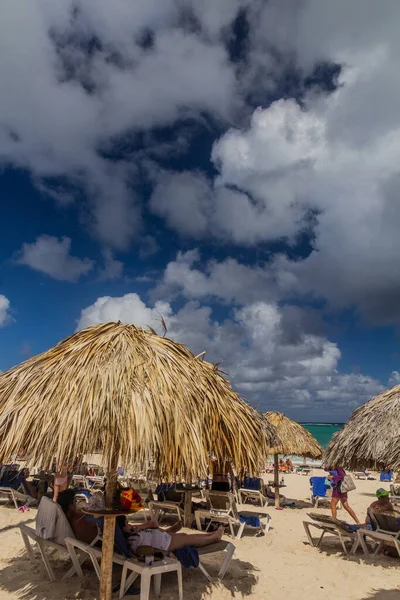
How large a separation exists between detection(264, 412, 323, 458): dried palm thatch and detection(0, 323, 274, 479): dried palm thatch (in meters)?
10.6

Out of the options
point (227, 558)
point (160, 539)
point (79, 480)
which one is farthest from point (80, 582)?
point (79, 480)

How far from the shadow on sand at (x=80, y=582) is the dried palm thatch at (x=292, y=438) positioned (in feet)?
29.4

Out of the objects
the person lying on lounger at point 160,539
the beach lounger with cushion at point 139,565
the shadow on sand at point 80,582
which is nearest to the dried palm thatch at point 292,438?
the shadow on sand at point 80,582

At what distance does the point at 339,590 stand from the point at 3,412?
4.55 metres

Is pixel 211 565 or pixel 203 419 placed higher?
pixel 203 419

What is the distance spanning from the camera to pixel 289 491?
1738 cm

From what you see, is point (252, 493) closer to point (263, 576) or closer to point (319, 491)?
point (319, 491)

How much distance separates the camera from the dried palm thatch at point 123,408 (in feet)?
11.7

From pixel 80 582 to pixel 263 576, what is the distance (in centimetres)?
238

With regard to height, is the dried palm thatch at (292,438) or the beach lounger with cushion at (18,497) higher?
the dried palm thatch at (292,438)

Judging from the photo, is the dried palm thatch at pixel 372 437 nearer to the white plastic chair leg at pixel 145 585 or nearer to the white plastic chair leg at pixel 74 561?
the white plastic chair leg at pixel 145 585

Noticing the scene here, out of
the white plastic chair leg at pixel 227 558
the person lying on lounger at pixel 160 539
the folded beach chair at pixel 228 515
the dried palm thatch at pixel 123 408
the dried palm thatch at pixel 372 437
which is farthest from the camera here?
the folded beach chair at pixel 228 515

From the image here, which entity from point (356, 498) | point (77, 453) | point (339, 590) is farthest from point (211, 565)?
point (356, 498)

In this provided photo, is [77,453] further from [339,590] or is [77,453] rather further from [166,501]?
[166,501]
